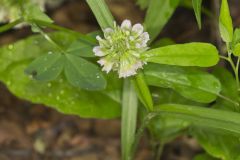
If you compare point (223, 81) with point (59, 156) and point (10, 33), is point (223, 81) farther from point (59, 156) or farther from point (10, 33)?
point (10, 33)

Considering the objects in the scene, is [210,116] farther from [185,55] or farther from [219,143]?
[219,143]

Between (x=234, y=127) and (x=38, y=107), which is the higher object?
(x=38, y=107)

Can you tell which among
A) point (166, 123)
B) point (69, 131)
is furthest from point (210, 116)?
point (69, 131)

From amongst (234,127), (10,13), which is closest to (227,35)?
(234,127)

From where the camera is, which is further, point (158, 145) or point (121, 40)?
point (158, 145)

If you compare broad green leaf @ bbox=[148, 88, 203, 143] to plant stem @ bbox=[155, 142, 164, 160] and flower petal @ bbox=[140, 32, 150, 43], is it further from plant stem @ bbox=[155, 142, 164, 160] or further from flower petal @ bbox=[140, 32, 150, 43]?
flower petal @ bbox=[140, 32, 150, 43]

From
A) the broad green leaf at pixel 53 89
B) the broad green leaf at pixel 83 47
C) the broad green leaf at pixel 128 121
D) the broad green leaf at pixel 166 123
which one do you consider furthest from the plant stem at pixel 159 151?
the broad green leaf at pixel 83 47

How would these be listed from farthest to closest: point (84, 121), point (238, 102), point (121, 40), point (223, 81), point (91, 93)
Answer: point (84, 121)
point (91, 93)
point (223, 81)
point (238, 102)
point (121, 40)
